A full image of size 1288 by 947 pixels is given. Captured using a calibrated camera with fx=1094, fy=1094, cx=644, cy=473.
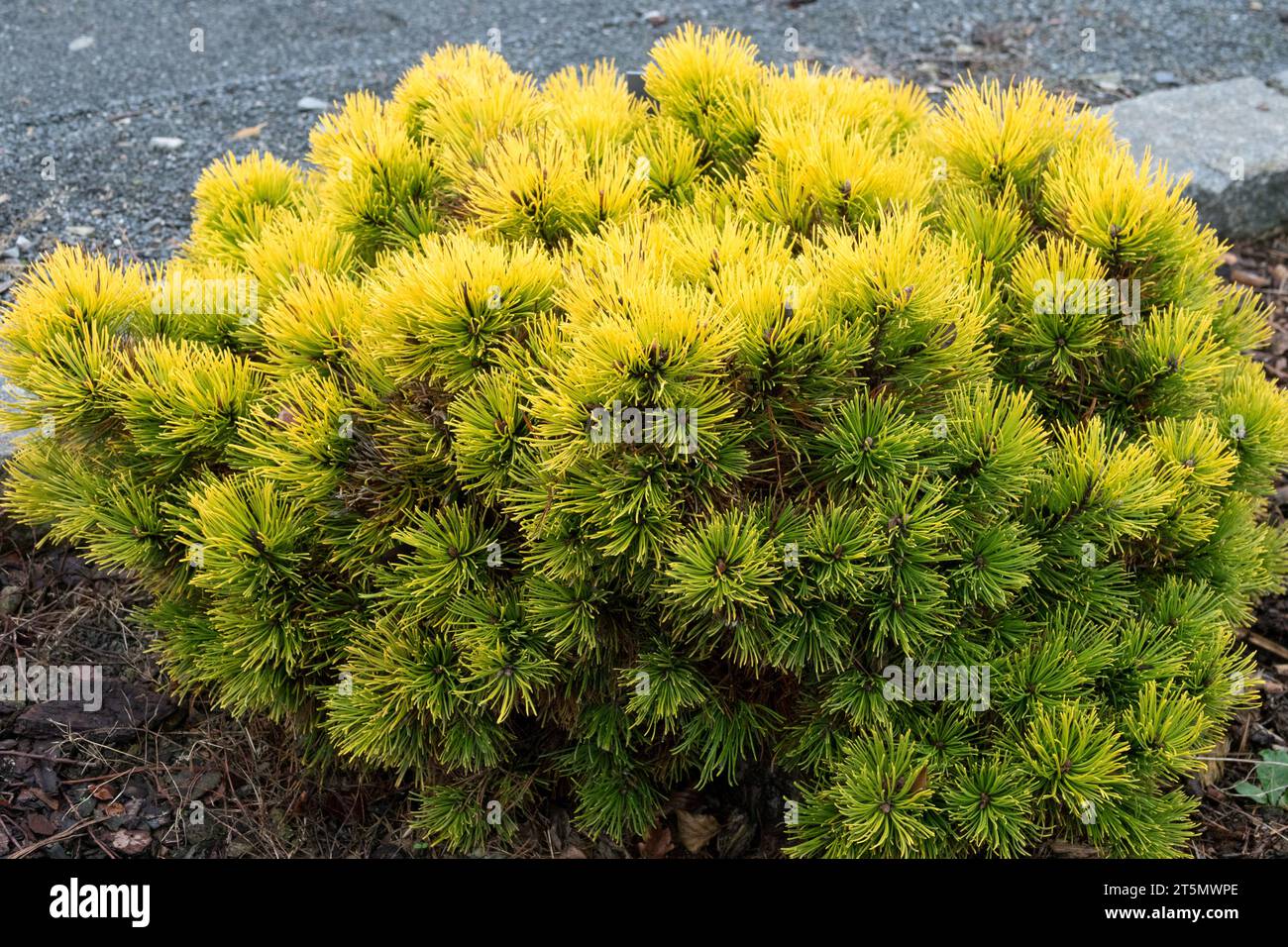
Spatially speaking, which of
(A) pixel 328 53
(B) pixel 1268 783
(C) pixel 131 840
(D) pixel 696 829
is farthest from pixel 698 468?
(A) pixel 328 53

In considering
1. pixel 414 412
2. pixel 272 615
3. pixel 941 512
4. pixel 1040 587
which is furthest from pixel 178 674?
pixel 1040 587

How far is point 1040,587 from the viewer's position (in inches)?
80.8

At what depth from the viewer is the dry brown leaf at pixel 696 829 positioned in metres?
2.35

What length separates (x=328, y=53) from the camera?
4906 millimetres

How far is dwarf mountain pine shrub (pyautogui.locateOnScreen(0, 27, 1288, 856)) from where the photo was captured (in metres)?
1.76

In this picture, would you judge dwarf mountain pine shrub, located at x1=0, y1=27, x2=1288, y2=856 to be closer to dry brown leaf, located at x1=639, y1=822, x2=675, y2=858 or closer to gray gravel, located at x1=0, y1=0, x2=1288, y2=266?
dry brown leaf, located at x1=639, y1=822, x2=675, y2=858

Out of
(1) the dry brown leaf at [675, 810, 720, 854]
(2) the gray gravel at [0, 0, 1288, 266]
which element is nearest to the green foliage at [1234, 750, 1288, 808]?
(1) the dry brown leaf at [675, 810, 720, 854]

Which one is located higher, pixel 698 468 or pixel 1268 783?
pixel 698 468

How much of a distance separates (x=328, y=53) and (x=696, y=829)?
3982 millimetres

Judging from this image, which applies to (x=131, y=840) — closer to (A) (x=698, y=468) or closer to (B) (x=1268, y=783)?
(A) (x=698, y=468)

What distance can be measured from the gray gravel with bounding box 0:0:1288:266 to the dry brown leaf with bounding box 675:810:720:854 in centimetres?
259

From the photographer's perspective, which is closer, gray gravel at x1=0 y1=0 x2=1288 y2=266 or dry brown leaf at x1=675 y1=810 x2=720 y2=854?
dry brown leaf at x1=675 y1=810 x2=720 y2=854

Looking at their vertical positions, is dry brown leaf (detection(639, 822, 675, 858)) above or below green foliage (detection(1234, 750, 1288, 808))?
below

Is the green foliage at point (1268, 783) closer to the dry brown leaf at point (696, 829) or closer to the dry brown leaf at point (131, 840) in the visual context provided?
the dry brown leaf at point (696, 829)
